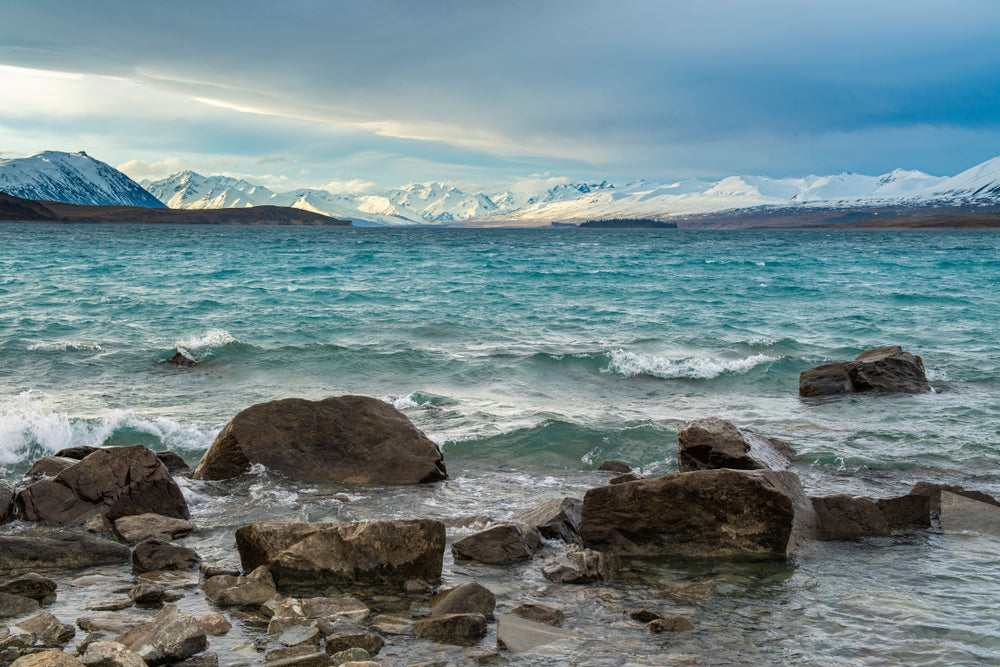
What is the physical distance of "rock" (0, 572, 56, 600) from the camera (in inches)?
234

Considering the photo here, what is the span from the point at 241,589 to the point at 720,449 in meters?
6.08

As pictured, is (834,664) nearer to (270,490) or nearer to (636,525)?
(636,525)

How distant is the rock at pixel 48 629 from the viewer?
501 centimetres

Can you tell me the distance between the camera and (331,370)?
18.3 m

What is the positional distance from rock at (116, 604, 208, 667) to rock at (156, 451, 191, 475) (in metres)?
5.52

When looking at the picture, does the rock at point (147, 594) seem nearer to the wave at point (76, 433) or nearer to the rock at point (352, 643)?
the rock at point (352, 643)

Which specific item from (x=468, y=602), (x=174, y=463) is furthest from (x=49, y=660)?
(x=174, y=463)

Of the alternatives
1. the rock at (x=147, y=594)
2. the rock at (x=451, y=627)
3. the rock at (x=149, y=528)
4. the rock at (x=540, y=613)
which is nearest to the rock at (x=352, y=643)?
the rock at (x=451, y=627)

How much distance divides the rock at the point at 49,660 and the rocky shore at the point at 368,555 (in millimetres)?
16

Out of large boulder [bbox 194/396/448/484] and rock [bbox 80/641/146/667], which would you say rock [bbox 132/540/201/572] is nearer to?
rock [bbox 80/641/146/667]

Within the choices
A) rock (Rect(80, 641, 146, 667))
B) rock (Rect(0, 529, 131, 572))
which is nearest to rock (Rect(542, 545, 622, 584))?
rock (Rect(80, 641, 146, 667))

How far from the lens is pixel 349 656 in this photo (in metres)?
4.80

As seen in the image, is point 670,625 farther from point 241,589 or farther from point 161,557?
point 161,557

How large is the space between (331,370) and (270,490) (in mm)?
9122
